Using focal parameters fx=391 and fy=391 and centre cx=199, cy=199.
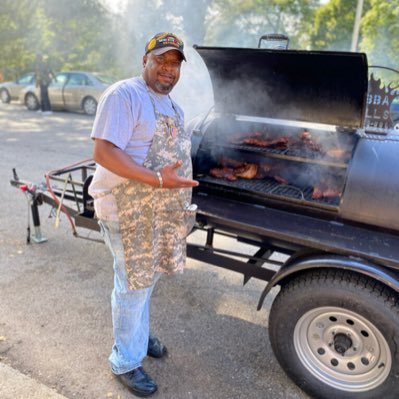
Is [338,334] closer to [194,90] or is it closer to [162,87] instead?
[162,87]

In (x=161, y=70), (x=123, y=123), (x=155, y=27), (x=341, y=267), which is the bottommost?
(x=341, y=267)

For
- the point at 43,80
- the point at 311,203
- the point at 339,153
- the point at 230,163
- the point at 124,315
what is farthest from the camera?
the point at 43,80

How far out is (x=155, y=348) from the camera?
2.59 meters

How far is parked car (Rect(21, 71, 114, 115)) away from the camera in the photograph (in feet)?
44.7

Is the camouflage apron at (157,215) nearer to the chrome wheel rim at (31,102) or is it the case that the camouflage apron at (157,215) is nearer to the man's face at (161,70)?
the man's face at (161,70)

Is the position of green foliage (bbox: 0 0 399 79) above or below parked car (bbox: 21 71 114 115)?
above

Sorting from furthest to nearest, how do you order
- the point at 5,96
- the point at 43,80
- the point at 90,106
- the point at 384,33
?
the point at 5,96, the point at 90,106, the point at 43,80, the point at 384,33

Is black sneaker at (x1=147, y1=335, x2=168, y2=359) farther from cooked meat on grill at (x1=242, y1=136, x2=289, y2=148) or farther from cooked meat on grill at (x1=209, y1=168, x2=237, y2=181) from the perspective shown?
cooked meat on grill at (x1=242, y1=136, x2=289, y2=148)

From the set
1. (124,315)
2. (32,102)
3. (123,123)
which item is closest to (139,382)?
(124,315)

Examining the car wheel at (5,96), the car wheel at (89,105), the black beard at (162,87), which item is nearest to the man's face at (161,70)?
the black beard at (162,87)

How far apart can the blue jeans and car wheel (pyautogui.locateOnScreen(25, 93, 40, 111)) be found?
14.2m

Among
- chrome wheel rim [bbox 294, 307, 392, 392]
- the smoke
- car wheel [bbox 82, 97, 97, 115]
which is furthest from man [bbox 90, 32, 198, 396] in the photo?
car wheel [bbox 82, 97, 97, 115]

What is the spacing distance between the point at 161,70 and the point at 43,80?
1320 cm

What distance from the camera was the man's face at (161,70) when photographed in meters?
1.88
